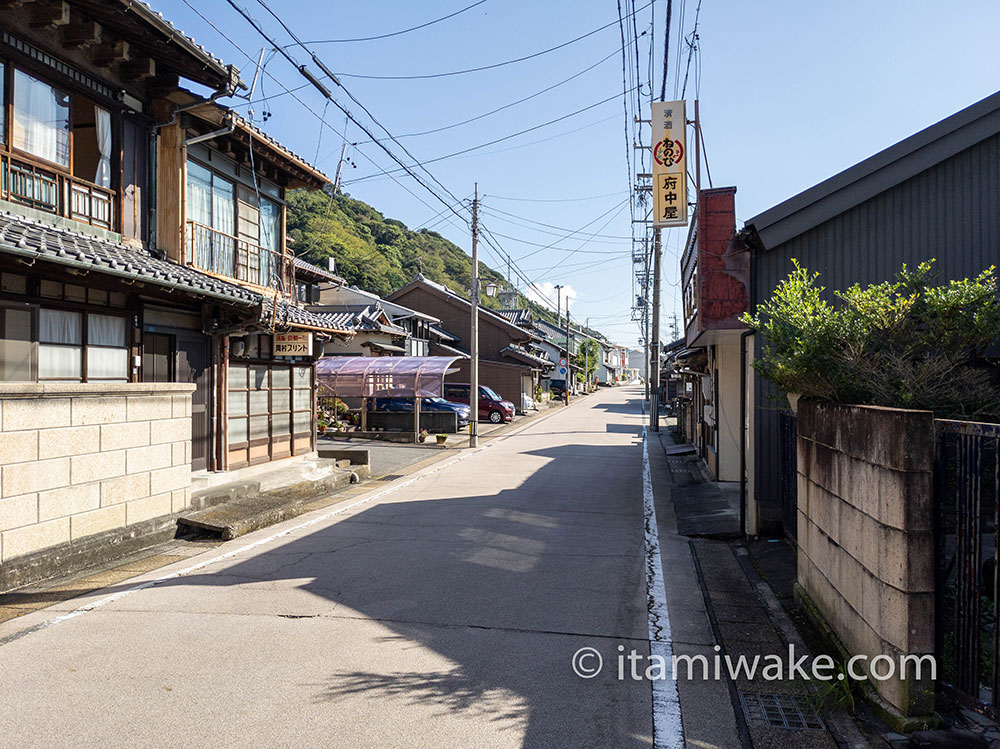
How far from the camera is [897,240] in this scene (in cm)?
899

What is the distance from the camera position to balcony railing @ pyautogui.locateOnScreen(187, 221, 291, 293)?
1236cm

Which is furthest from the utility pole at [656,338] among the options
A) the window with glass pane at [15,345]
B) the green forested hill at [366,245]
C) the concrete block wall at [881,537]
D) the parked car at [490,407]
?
the concrete block wall at [881,537]

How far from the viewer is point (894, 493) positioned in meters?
4.11

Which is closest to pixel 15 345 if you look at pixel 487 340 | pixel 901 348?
pixel 901 348

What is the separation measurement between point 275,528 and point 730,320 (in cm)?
777

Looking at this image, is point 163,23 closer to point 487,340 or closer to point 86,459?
point 86,459

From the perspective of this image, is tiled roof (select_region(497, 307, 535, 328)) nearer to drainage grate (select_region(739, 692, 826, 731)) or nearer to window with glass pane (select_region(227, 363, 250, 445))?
window with glass pane (select_region(227, 363, 250, 445))

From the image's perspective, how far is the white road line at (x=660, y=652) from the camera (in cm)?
412

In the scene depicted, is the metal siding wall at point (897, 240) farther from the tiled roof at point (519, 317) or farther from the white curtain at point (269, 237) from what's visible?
the tiled roof at point (519, 317)

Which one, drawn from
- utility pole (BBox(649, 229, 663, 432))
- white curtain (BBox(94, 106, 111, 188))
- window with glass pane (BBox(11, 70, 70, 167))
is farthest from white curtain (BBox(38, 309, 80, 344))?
utility pole (BBox(649, 229, 663, 432))

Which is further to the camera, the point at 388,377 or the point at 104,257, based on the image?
the point at 388,377

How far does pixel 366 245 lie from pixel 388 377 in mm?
40479

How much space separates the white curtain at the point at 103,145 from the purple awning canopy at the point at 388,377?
14.9 meters

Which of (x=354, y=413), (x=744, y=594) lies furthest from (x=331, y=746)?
(x=354, y=413)
